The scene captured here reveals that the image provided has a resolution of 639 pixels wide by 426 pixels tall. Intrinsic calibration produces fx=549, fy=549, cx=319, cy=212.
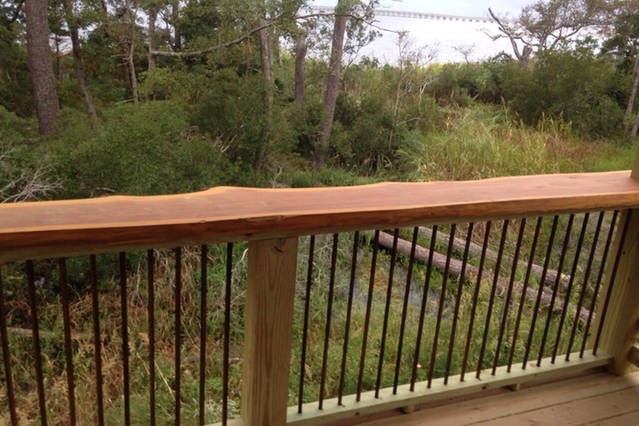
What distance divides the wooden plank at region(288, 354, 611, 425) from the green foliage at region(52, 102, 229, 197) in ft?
12.0

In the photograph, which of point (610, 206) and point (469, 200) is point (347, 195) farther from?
point (610, 206)

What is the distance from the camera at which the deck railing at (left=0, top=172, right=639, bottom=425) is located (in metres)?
1.10

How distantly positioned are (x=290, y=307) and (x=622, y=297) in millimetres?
1287

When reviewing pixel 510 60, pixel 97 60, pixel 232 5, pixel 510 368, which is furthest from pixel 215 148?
pixel 510 60

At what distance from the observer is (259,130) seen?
264 inches

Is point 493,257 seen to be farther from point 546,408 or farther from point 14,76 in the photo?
point 14,76

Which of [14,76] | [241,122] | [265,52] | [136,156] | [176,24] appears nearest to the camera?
[136,156]

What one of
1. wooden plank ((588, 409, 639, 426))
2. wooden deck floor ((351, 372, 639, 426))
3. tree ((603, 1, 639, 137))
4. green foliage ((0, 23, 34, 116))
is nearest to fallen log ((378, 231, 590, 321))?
wooden deck floor ((351, 372, 639, 426))

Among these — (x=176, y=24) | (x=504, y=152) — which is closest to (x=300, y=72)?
(x=176, y=24)

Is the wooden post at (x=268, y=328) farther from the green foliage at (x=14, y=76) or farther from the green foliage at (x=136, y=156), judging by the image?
the green foliage at (x=14, y=76)

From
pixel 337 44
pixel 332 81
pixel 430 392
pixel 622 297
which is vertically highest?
pixel 337 44

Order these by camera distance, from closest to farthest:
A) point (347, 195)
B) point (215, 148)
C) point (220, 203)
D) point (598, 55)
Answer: point (220, 203)
point (347, 195)
point (215, 148)
point (598, 55)

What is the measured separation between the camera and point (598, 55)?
31.8ft

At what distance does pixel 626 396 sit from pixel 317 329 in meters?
2.20
